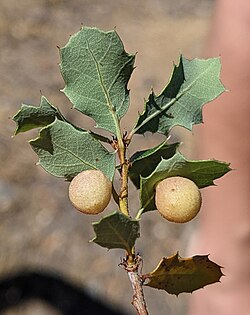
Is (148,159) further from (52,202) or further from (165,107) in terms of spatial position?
(52,202)

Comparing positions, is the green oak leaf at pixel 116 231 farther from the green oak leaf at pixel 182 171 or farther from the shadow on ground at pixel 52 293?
the shadow on ground at pixel 52 293

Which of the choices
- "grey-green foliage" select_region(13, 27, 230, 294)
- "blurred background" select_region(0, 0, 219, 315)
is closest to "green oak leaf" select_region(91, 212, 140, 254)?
"grey-green foliage" select_region(13, 27, 230, 294)

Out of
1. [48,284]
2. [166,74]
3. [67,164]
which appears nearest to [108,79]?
[67,164]

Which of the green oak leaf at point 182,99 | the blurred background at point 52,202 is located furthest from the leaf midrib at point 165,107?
the blurred background at point 52,202

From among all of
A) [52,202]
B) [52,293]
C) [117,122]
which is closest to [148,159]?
[117,122]

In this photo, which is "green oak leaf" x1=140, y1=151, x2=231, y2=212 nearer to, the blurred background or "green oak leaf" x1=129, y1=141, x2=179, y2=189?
"green oak leaf" x1=129, y1=141, x2=179, y2=189

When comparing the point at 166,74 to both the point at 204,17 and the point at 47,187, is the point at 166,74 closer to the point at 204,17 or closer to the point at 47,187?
the point at 204,17

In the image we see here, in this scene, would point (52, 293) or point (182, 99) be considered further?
point (52, 293)
